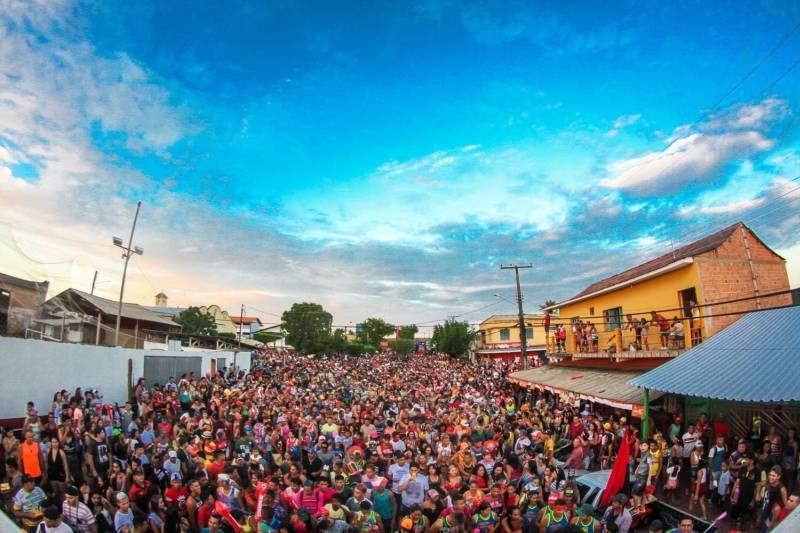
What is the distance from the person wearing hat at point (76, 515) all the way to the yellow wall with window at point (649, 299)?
13759 millimetres

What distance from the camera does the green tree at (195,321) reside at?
60125 millimetres

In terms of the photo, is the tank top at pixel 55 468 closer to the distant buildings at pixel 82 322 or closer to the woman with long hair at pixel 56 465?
the woman with long hair at pixel 56 465

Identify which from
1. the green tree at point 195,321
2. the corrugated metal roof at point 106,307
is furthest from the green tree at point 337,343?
the corrugated metal roof at point 106,307

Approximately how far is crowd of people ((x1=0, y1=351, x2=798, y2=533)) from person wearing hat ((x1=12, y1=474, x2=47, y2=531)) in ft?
0.05

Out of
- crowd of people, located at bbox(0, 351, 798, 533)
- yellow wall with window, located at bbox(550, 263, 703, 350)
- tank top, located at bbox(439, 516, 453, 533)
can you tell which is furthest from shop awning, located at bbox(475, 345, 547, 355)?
tank top, located at bbox(439, 516, 453, 533)

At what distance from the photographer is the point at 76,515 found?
24.2 ft

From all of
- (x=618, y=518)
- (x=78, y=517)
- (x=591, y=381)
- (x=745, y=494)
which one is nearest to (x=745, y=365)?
(x=745, y=494)

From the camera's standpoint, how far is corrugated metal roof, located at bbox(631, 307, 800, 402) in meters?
9.71

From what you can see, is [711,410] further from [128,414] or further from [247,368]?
[247,368]

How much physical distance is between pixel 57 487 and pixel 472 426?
33.7 ft

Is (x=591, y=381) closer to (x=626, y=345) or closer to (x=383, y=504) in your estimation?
(x=626, y=345)

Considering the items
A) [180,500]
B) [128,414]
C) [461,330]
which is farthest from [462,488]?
[461,330]

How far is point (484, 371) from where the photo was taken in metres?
36.8

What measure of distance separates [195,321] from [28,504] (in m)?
56.7
